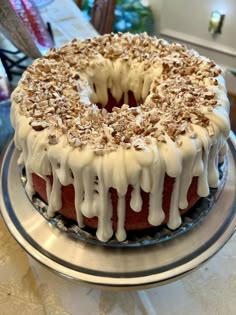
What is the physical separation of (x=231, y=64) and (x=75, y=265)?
1983 mm

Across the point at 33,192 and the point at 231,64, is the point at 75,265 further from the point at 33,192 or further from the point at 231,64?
the point at 231,64

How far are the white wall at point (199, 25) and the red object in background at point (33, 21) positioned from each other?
52.9 inches

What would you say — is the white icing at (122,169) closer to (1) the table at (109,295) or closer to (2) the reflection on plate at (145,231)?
(2) the reflection on plate at (145,231)

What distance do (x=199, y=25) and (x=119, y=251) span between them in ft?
6.40

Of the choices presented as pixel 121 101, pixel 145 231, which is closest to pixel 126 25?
pixel 121 101

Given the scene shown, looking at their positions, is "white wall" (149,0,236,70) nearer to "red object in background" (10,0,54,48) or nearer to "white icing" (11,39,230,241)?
"red object in background" (10,0,54,48)

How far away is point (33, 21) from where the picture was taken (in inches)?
47.1

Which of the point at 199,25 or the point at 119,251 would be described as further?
the point at 199,25

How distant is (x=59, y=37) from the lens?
60.1 inches

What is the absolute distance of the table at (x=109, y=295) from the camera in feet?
2.62

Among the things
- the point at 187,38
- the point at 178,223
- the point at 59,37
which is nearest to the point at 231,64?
the point at 187,38

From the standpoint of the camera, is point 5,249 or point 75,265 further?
point 5,249

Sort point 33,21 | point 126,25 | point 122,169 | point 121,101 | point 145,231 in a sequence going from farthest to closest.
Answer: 1. point 126,25
2. point 33,21
3. point 121,101
4. point 145,231
5. point 122,169

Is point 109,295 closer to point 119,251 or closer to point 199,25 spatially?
point 119,251
